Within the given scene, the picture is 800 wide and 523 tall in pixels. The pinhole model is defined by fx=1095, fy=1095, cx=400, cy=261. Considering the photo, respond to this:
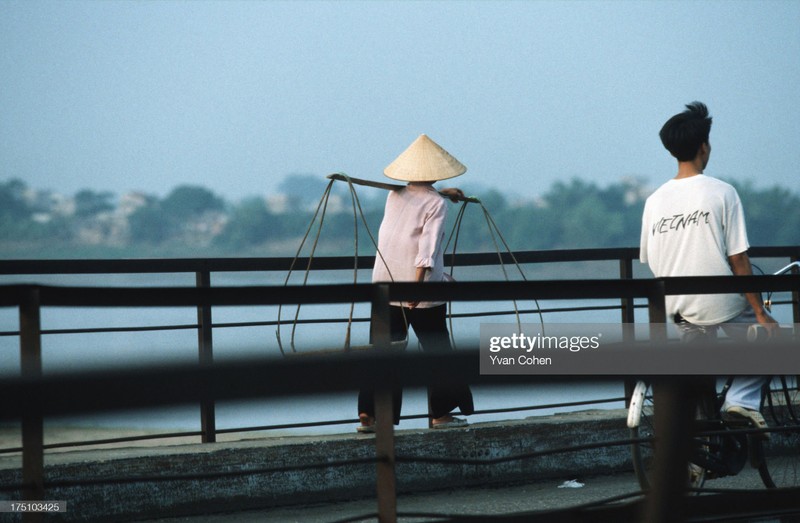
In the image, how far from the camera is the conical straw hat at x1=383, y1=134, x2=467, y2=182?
20.2ft

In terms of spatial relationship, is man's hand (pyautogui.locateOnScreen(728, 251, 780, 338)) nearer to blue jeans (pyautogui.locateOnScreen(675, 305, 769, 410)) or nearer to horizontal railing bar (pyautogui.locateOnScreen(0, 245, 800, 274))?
blue jeans (pyautogui.locateOnScreen(675, 305, 769, 410))

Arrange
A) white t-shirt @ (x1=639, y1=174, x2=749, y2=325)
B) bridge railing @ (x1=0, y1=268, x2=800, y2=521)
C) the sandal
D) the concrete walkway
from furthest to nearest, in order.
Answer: the sandal
the concrete walkway
white t-shirt @ (x1=639, y1=174, x2=749, y2=325)
bridge railing @ (x1=0, y1=268, x2=800, y2=521)

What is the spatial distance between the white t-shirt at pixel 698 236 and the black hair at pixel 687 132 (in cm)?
11

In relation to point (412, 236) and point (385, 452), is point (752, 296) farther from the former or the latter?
point (412, 236)

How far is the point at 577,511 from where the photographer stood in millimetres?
2084

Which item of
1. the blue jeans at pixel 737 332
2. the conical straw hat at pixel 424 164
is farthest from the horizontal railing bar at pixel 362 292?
the conical straw hat at pixel 424 164

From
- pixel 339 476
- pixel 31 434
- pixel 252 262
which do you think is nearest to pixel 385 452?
pixel 31 434

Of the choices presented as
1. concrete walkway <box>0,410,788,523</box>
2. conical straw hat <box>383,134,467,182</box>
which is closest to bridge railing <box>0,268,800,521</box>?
concrete walkway <box>0,410,788,523</box>

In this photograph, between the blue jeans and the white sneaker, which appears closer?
the blue jeans

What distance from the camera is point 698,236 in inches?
167

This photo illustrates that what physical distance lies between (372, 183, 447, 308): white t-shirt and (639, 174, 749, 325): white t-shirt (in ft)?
5.87

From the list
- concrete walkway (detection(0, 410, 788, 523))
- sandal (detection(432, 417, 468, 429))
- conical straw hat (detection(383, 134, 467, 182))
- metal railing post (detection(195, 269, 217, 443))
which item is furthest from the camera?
conical straw hat (detection(383, 134, 467, 182))

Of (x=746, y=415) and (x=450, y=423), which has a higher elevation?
(x=746, y=415)

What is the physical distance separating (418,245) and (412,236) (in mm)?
62
